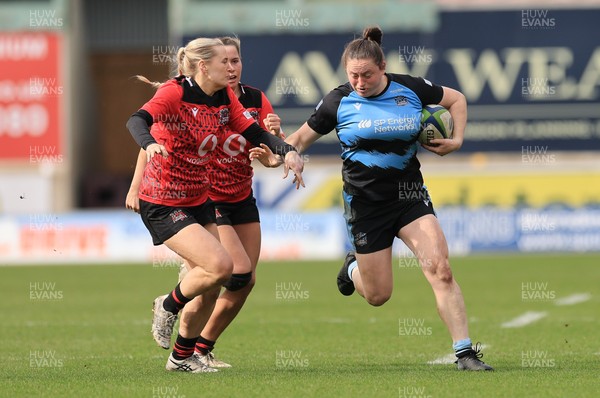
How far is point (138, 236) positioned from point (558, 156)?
9498mm

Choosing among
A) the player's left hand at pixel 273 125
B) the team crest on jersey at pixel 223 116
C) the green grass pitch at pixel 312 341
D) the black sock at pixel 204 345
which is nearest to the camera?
the green grass pitch at pixel 312 341

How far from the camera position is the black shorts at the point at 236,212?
8844mm

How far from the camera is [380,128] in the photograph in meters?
8.29

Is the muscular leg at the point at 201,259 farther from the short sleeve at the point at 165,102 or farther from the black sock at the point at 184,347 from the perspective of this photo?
the short sleeve at the point at 165,102

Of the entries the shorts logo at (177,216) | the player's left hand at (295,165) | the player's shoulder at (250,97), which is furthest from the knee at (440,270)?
the player's shoulder at (250,97)

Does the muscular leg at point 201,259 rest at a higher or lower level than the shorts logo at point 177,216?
lower

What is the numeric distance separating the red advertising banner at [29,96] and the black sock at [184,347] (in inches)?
815

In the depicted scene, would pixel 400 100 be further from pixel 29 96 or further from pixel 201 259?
pixel 29 96

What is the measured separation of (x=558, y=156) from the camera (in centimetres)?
2694

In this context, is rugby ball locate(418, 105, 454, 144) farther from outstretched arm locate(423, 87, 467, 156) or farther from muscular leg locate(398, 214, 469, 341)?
muscular leg locate(398, 214, 469, 341)

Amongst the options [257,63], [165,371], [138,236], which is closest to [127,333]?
[165,371]

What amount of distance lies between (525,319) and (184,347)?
497cm

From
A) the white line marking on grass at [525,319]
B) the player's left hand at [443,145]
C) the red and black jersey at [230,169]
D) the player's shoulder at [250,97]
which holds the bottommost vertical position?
the white line marking on grass at [525,319]

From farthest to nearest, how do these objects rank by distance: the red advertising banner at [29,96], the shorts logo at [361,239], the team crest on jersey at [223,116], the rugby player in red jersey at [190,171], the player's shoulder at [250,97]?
1. the red advertising banner at [29,96]
2. the player's shoulder at [250,97]
3. the shorts logo at [361,239]
4. the team crest on jersey at [223,116]
5. the rugby player in red jersey at [190,171]
